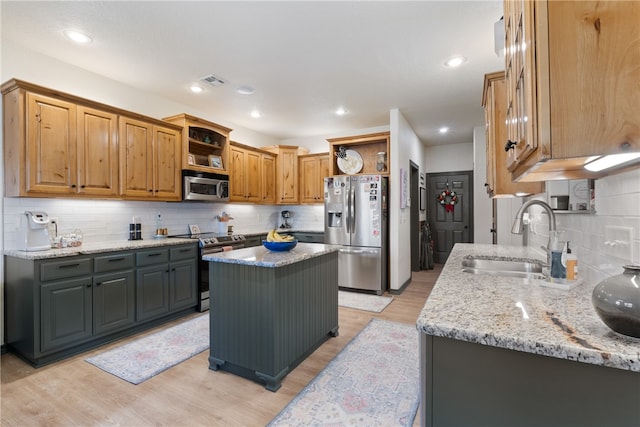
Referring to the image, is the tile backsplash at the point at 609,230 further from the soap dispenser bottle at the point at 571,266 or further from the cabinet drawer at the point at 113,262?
the cabinet drawer at the point at 113,262

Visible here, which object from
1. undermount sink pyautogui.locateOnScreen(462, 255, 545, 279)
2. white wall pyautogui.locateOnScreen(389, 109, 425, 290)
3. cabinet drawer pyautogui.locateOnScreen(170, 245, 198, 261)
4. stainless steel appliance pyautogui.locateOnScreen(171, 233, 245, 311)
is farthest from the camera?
white wall pyautogui.locateOnScreen(389, 109, 425, 290)

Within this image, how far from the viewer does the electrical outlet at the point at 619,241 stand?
1086mm

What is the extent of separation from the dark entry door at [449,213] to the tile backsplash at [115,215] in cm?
400

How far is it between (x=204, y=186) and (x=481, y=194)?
456 centimetres

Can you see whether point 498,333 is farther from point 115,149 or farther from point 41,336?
point 115,149

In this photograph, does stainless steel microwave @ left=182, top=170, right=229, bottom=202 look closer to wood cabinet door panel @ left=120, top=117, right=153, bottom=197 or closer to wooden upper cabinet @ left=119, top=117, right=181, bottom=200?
wooden upper cabinet @ left=119, top=117, right=181, bottom=200

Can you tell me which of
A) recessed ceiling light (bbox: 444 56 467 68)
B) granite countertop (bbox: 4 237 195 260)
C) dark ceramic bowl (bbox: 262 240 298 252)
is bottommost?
granite countertop (bbox: 4 237 195 260)

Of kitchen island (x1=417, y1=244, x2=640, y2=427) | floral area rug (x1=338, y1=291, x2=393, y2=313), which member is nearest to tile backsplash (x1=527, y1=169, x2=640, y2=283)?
kitchen island (x1=417, y1=244, x2=640, y2=427)

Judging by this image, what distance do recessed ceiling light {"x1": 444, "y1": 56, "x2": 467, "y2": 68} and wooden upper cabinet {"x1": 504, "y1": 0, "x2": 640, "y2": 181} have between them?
2317 millimetres

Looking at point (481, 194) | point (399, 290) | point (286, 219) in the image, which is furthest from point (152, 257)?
point (481, 194)

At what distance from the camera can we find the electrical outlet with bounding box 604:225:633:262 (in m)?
1.09

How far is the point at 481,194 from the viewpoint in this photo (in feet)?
17.6

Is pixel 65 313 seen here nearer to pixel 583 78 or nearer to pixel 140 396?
pixel 140 396

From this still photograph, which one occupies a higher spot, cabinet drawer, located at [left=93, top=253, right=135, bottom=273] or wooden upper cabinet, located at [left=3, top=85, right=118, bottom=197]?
wooden upper cabinet, located at [left=3, top=85, right=118, bottom=197]
